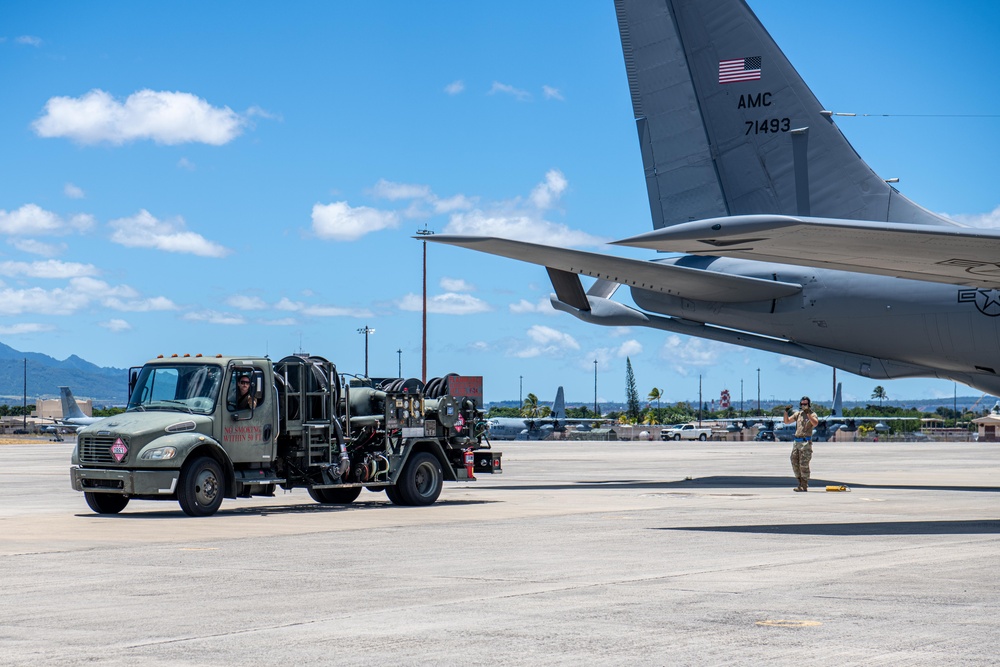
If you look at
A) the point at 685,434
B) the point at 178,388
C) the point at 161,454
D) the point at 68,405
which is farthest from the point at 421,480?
the point at 685,434

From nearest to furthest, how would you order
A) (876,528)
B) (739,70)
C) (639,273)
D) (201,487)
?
1. (876,528)
2. (201,487)
3. (639,273)
4. (739,70)

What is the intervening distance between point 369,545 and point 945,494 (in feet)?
43.2

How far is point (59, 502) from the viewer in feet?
71.7

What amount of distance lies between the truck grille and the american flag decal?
15078 millimetres

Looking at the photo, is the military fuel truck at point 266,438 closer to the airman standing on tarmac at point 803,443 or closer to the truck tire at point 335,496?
the truck tire at point 335,496

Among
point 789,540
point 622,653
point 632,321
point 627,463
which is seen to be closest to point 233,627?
point 622,653

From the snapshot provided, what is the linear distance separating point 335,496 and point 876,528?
9.35 meters

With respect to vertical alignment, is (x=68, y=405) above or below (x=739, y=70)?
below

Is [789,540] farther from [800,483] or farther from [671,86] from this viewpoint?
[671,86]

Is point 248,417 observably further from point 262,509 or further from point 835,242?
point 835,242

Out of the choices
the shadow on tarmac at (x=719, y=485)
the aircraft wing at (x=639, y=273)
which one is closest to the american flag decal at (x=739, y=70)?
the aircraft wing at (x=639, y=273)

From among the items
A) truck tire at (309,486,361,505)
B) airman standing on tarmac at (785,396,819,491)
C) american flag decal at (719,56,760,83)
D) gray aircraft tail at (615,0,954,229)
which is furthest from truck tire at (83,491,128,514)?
american flag decal at (719,56,760,83)

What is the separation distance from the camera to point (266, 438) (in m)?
18.8

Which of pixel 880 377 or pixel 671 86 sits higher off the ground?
pixel 671 86
